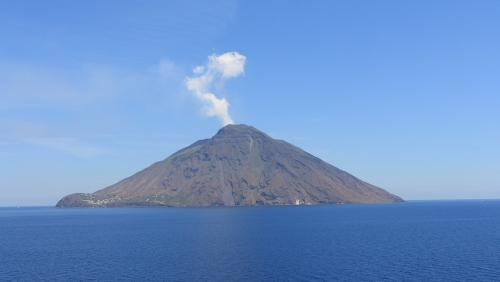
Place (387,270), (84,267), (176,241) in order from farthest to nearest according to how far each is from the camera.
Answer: (176,241)
(84,267)
(387,270)

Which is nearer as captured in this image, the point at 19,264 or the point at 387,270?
the point at 387,270

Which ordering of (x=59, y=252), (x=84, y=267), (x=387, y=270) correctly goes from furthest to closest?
(x=59, y=252), (x=84, y=267), (x=387, y=270)

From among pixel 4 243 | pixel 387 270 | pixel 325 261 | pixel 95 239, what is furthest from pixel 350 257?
pixel 4 243

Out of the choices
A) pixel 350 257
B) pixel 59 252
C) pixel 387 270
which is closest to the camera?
pixel 387 270

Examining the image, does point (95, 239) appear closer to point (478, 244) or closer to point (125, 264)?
point (125, 264)

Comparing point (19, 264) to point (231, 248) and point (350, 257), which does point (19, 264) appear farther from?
point (350, 257)

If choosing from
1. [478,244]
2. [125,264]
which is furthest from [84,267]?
[478,244]

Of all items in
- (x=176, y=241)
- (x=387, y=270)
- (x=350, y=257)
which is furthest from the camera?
(x=176, y=241)

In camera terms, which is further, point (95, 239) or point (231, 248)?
point (95, 239)
